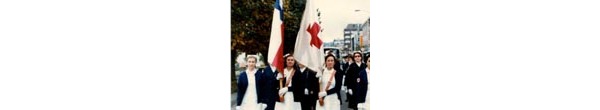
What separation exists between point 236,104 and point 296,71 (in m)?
0.37

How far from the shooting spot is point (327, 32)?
3.29 m

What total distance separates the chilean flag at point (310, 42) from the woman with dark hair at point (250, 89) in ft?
0.78

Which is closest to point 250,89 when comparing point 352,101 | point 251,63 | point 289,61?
point 251,63

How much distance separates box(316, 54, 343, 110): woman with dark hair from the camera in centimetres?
334

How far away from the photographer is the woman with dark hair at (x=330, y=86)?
132 inches

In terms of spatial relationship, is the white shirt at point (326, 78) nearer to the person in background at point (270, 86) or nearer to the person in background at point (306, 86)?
the person in background at point (306, 86)

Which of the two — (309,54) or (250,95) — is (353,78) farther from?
(250,95)

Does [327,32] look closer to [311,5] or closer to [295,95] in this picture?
[311,5]

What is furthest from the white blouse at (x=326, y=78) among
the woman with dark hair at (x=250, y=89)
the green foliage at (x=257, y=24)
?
the woman with dark hair at (x=250, y=89)

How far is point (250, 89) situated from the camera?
336 cm

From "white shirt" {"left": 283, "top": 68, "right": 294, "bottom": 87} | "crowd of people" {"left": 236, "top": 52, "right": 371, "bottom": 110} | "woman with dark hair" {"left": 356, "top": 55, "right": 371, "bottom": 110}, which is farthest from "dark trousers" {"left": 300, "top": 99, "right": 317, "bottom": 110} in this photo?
"woman with dark hair" {"left": 356, "top": 55, "right": 371, "bottom": 110}

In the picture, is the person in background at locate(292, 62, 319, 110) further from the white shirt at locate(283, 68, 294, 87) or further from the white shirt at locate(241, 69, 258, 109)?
the white shirt at locate(241, 69, 258, 109)

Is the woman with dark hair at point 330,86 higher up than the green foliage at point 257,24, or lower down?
lower down

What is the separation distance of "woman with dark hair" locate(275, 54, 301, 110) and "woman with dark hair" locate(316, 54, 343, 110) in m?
0.14
